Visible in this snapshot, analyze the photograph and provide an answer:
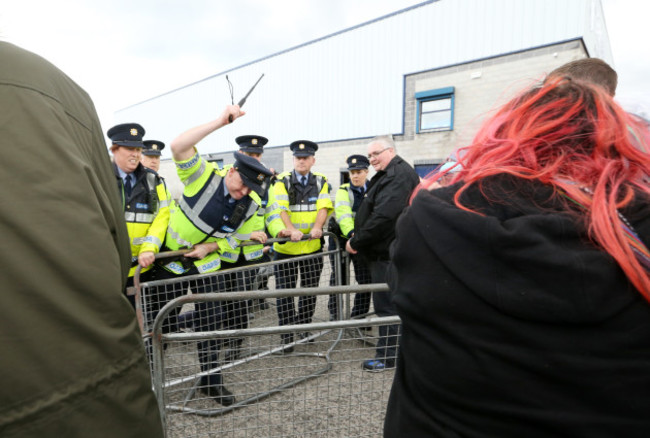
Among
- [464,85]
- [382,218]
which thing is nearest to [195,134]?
[382,218]

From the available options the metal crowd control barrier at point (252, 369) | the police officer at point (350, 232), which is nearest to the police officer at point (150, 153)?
the metal crowd control barrier at point (252, 369)

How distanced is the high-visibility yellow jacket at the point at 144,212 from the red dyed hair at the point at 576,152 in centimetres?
332

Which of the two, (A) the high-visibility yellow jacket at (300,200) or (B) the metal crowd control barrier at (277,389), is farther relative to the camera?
(A) the high-visibility yellow jacket at (300,200)

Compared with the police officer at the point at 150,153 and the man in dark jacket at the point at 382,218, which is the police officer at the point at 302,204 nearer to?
the man in dark jacket at the point at 382,218

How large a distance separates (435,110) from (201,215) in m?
14.1

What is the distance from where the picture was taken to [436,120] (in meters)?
15.4

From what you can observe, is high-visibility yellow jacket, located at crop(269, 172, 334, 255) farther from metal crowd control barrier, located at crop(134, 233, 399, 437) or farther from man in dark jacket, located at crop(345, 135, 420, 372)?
man in dark jacket, located at crop(345, 135, 420, 372)

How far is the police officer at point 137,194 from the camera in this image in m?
3.67

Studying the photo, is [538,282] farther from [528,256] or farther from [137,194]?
[137,194]

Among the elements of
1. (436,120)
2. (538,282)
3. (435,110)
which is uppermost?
(435,110)

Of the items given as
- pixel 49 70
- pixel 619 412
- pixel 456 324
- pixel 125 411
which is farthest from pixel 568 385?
pixel 49 70

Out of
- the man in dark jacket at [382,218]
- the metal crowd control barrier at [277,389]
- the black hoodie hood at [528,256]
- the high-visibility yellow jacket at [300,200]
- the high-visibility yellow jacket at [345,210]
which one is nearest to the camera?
the black hoodie hood at [528,256]

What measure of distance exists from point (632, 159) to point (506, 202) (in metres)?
0.31

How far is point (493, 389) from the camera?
81 centimetres
